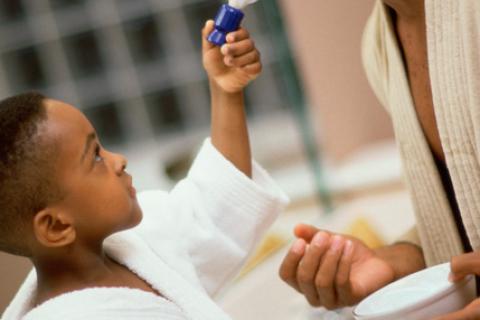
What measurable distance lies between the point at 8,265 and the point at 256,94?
71.1 inches

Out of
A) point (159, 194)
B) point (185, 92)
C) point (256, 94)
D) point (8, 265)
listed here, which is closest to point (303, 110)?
point (256, 94)

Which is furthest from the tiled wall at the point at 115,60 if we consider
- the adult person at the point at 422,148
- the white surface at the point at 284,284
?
the adult person at the point at 422,148

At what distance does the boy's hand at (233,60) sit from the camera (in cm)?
92

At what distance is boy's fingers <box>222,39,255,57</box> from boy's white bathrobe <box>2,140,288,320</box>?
163 mm

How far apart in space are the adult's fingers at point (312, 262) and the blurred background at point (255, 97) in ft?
0.45

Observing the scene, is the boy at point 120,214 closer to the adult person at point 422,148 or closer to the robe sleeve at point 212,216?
the robe sleeve at point 212,216

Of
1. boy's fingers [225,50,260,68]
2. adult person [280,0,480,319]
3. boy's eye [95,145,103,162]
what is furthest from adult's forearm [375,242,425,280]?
boy's eye [95,145,103,162]

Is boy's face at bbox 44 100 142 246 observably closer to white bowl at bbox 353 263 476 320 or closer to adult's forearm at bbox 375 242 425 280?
white bowl at bbox 353 263 476 320

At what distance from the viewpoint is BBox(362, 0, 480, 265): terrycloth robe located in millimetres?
916

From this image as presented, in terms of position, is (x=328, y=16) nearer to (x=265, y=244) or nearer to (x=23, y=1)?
(x=265, y=244)

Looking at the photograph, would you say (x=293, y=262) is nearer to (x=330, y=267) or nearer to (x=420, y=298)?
(x=330, y=267)

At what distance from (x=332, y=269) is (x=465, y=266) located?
0.26 meters

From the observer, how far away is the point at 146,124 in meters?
2.87

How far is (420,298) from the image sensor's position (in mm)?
736
